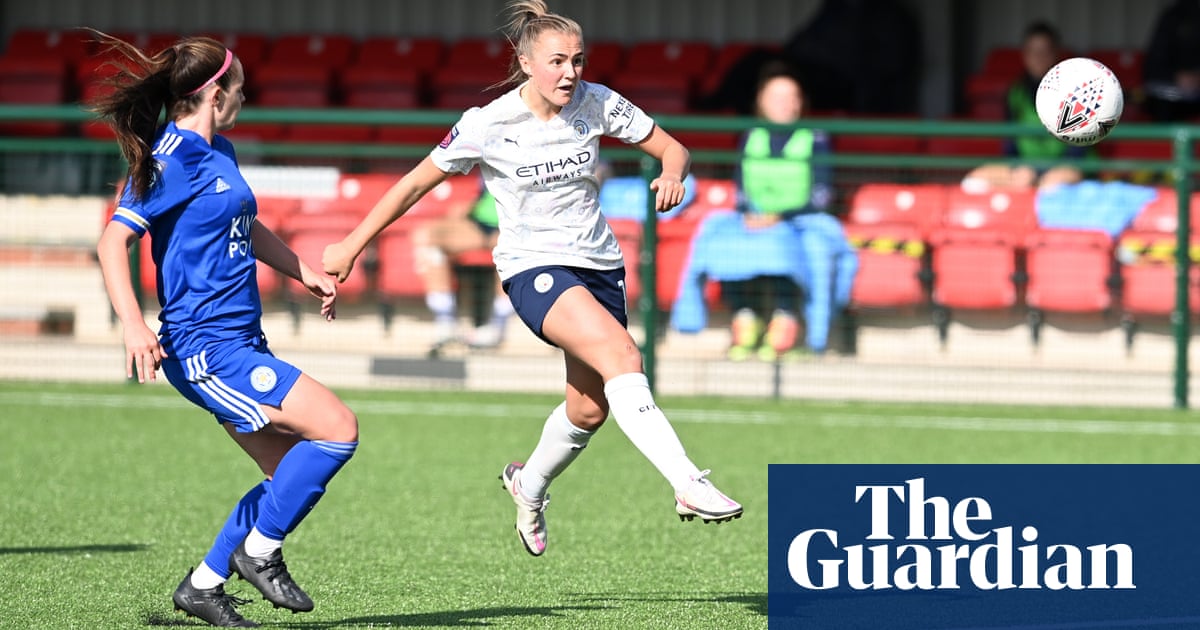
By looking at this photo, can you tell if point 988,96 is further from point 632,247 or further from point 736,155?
point 632,247

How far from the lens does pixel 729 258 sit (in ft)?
36.2

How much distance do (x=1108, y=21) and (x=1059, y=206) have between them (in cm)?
538

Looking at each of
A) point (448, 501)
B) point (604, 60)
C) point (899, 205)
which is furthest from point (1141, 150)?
point (448, 501)

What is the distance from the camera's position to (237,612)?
527 cm

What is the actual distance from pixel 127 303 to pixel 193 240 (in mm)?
275

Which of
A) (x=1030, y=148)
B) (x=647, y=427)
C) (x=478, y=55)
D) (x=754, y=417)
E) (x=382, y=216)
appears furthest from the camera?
(x=478, y=55)

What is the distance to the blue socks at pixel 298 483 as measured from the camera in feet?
16.3

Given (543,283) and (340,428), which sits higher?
(543,283)

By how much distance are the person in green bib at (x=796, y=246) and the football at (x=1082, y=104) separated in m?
4.72

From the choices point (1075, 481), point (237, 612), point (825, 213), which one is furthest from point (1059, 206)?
point (237, 612)

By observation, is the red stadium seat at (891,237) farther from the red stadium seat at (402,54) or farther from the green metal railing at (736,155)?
the red stadium seat at (402,54)

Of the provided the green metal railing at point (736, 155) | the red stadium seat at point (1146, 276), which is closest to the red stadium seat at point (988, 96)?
the green metal railing at point (736, 155)

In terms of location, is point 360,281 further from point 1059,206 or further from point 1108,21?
point 1108,21

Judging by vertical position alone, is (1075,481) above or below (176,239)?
below
